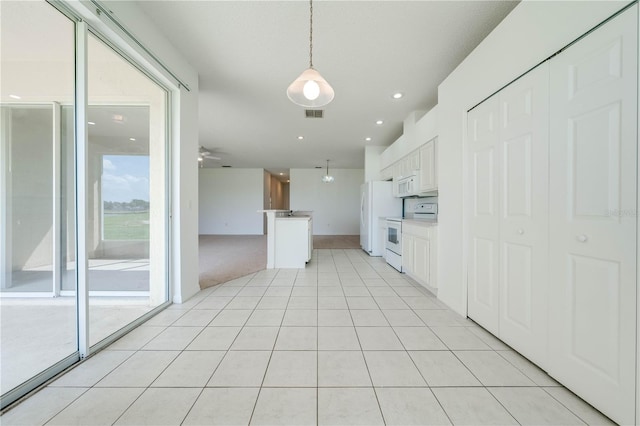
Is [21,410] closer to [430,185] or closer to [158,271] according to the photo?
[158,271]

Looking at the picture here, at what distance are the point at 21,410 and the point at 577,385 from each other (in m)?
3.10

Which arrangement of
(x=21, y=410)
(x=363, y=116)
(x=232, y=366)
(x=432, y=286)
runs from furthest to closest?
1. (x=363, y=116)
2. (x=432, y=286)
3. (x=232, y=366)
4. (x=21, y=410)

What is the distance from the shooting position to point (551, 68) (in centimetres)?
152

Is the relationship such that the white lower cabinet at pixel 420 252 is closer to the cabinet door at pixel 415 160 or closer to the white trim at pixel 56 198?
the cabinet door at pixel 415 160

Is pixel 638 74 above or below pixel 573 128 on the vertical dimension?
above

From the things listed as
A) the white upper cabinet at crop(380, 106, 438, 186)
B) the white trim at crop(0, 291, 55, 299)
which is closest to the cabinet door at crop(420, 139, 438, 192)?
the white upper cabinet at crop(380, 106, 438, 186)

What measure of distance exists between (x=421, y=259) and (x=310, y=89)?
2674mm

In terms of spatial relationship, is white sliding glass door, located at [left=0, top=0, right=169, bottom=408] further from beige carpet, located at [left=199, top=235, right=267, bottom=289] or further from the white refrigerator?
the white refrigerator

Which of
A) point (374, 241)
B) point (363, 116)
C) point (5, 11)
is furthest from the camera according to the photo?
point (374, 241)

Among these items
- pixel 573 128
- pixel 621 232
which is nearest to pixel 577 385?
pixel 621 232

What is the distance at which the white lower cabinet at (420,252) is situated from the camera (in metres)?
3.04

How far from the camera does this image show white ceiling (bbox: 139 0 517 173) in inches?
79.4

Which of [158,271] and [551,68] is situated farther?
[158,271]

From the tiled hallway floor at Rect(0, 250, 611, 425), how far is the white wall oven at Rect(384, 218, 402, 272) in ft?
5.62
